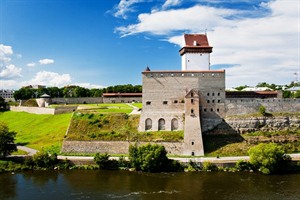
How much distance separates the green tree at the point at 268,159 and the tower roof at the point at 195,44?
15.8m

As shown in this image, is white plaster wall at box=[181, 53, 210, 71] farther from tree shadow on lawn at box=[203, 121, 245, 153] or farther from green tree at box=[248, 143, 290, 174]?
green tree at box=[248, 143, 290, 174]

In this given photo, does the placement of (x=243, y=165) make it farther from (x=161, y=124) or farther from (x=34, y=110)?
(x=34, y=110)

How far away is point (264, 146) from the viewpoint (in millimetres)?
30594

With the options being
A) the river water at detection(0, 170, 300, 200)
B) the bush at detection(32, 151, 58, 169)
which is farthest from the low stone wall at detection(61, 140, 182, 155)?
the river water at detection(0, 170, 300, 200)

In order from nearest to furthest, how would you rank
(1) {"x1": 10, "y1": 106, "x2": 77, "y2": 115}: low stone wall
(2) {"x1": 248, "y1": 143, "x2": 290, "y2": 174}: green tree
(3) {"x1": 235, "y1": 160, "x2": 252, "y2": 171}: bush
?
(2) {"x1": 248, "y1": 143, "x2": 290, "y2": 174}: green tree → (3) {"x1": 235, "y1": 160, "x2": 252, "y2": 171}: bush → (1) {"x1": 10, "y1": 106, "x2": 77, "y2": 115}: low stone wall

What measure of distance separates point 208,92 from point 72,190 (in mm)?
20366

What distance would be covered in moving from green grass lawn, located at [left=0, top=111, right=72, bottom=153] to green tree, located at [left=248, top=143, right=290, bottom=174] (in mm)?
21820

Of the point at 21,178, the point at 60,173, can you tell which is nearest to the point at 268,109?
the point at 60,173

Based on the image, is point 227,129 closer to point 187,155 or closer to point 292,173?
point 187,155

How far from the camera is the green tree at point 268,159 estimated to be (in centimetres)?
2961

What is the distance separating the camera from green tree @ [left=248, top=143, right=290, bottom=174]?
97.1ft

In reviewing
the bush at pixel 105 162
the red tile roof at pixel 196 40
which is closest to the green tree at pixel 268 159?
the bush at pixel 105 162

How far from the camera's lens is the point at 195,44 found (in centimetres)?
4156

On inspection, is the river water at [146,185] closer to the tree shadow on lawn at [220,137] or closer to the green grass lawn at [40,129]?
the tree shadow on lawn at [220,137]
